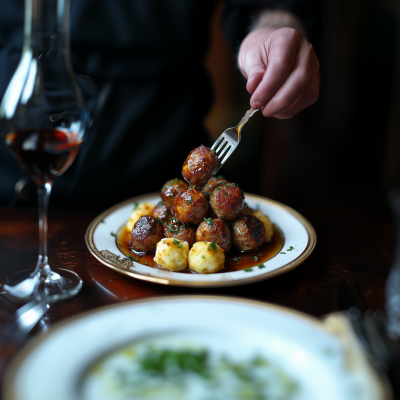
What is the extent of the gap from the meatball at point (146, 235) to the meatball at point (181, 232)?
37mm

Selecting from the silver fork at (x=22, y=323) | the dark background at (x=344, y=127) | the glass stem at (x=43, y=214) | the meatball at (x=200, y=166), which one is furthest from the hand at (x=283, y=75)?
the dark background at (x=344, y=127)

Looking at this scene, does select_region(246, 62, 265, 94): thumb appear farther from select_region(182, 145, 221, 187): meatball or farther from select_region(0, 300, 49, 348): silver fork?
select_region(0, 300, 49, 348): silver fork

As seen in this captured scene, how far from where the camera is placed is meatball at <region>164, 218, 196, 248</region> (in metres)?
1.60

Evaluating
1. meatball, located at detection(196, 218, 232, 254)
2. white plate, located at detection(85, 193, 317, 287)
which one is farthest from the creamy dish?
meatball, located at detection(196, 218, 232, 254)

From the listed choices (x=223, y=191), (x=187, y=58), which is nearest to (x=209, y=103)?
(x=187, y=58)

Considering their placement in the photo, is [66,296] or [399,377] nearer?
[399,377]

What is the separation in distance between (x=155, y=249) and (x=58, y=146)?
0.61 meters

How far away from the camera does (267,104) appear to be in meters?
1.67

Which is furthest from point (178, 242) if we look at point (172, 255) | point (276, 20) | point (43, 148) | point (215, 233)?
point (276, 20)

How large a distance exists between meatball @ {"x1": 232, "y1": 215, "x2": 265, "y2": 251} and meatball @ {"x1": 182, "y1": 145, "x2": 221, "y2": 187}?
0.23m

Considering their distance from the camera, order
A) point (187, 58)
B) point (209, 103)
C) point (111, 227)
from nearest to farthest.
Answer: point (111, 227), point (187, 58), point (209, 103)

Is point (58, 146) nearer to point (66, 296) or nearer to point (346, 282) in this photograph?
point (66, 296)

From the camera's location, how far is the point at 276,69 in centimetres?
161

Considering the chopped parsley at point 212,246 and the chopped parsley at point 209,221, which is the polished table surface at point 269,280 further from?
the chopped parsley at point 209,221
